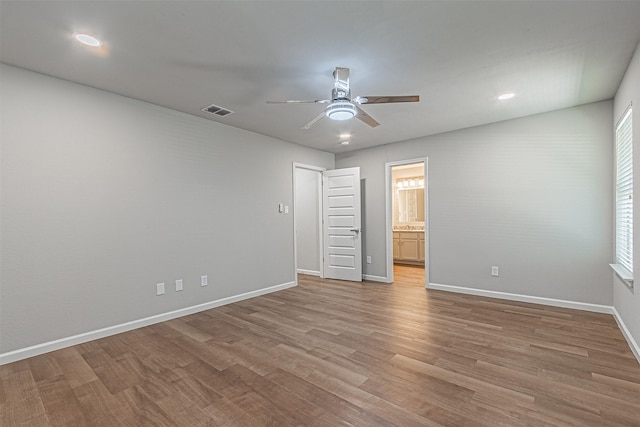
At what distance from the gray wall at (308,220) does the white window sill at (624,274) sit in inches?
171

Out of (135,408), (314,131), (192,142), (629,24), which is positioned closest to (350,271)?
(314,131)

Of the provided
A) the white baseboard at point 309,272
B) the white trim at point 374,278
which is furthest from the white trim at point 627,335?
the white baseboard at point 309,272

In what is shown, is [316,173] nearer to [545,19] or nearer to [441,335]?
[441,335]

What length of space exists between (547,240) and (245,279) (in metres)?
4.18

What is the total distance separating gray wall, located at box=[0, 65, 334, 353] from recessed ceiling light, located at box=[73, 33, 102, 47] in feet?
3.01

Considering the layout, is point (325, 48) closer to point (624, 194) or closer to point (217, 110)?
point (217, 110)

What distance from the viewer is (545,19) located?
208 centimetres

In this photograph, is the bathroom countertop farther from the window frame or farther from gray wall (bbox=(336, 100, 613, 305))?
the window frame

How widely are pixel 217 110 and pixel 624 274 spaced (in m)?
4.65

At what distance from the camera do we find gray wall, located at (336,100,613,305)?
3.68 m

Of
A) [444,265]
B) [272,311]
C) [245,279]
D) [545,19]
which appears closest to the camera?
[545,19]

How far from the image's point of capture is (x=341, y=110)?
2662 millimetres

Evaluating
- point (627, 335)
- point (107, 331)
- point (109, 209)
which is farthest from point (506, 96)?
point (107, 331)

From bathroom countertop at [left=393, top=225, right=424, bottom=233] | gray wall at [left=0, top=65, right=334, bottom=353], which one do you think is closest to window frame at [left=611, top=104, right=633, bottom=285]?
bathroom countertop at [left=393, top=225, right=424, bottom=233]
